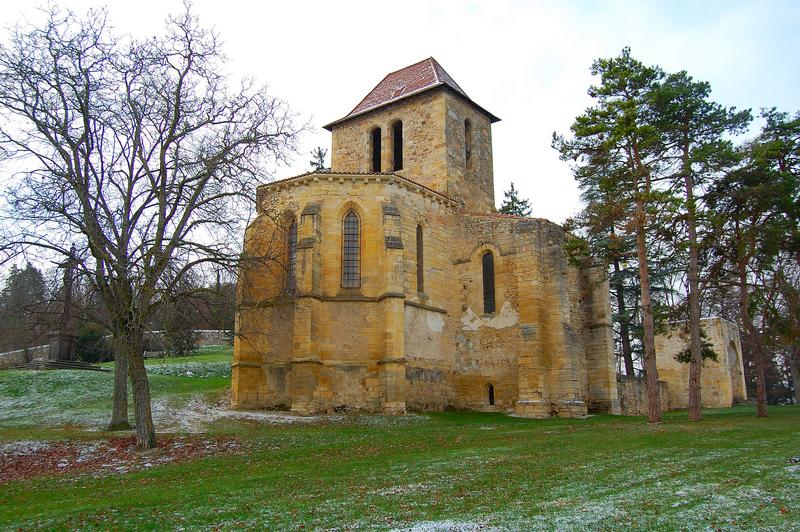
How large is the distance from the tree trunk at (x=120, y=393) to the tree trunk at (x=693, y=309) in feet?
57.0

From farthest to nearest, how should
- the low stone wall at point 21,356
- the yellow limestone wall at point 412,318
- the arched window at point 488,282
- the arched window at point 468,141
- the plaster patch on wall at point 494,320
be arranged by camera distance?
the arched window at point 468,141 → the low stone wall at point 21,356 → the arched window at point 488,282 → the plaster patch on wall at point 494,320 → the yellow limestone wall at point 412,318

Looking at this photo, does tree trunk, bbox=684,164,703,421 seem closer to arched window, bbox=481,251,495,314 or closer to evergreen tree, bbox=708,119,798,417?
evergreen tree, bbox=708,119,798,417

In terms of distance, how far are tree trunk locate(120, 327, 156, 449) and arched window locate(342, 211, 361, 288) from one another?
32.0 ft

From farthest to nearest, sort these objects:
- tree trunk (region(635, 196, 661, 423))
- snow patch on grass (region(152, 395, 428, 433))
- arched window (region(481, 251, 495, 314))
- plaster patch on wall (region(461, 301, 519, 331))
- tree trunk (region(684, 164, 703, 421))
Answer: arched window (region(481, 251, 495, 314)) < plaster patch on wall (region(461, 301, 519, 331)) < tree trunk (region(684, 164, 703, 421)) < tree trunk (region(635, 196, 661, 423)) < snow patch on grass (region(152, 395, 428, 433))

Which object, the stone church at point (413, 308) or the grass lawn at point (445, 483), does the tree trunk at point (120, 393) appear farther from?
the stone church at point (413, 308)

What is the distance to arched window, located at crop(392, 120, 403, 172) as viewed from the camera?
31047mm

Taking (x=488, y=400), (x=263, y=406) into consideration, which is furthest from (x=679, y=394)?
(x=263, y=406)

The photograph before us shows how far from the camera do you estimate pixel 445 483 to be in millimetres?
9938

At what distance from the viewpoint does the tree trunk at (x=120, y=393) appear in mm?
17406

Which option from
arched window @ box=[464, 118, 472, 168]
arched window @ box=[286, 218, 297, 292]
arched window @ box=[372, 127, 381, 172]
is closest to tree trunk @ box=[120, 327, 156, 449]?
arched window @ box=[286, 218, 297, 292]

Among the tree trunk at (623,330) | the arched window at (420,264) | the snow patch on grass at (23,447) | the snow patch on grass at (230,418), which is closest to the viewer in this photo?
the snow patch on grass at (23,447)

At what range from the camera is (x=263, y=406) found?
2342 centimetres

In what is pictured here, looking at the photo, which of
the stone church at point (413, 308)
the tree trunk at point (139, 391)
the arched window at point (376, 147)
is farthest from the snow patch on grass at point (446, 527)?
the arched window at point (376, 147)

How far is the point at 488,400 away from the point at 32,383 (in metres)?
17.5
